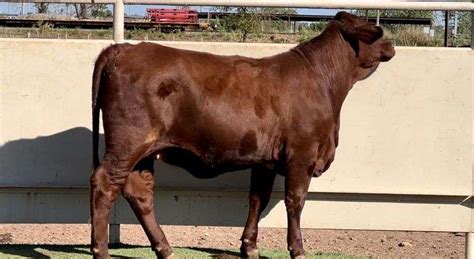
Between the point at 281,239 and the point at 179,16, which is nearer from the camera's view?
the point at 281,239

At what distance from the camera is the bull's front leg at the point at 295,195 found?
647cm

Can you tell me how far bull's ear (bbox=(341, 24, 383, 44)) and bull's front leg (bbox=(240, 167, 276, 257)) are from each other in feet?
4.22

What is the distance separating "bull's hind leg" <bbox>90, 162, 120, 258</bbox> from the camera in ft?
20.2

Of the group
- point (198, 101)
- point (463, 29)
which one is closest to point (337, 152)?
point (198, 101)

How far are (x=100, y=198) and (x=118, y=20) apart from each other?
1.93 metres

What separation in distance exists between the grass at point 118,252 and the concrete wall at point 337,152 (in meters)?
0.28

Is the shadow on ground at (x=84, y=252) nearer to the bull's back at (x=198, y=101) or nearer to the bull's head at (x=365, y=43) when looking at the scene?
the bull's back at (x=198, y=101)

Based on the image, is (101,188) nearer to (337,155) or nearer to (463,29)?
(337,155)

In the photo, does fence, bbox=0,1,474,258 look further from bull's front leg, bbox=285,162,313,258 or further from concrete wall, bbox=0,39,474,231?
bull's front leg, bbox=285,162,313,258

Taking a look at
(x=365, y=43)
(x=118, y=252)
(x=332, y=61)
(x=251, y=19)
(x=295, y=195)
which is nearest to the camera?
(x=295, y=195)

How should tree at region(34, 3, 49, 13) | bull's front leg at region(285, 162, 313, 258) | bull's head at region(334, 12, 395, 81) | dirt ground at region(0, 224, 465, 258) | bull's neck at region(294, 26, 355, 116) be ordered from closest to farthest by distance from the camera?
bull's front leg at region(285, 162, 313, 258)
bull's neck at region(294, 26, 355, 116)
bull's head at region(334, 12, 395, 81)
dirt ground at region(0, 224, 465, 258)
tree at region(34, 3, 49, 13)

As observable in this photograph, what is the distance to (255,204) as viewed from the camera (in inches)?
278

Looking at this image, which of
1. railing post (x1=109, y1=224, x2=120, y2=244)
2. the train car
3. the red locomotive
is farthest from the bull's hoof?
the red locomotive

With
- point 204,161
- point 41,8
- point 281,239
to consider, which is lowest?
point 281,239
